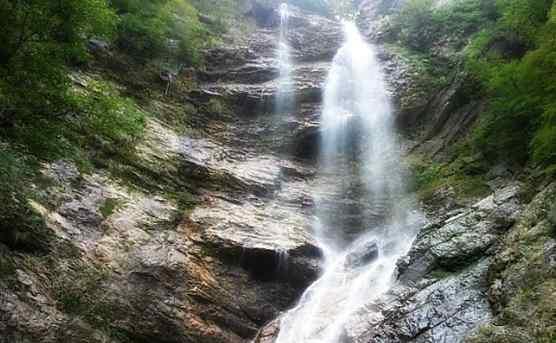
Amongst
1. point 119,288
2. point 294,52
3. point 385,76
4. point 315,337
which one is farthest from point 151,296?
point 294,52

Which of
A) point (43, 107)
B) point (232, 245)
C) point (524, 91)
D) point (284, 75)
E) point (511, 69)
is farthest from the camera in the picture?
point (284, 75)

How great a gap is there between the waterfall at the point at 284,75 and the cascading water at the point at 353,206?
147cm

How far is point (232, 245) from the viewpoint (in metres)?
12.4

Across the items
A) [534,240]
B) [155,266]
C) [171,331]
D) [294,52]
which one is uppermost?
[294,52]

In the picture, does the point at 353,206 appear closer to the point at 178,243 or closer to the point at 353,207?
the point at 353,207

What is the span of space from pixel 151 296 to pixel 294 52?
14832mm

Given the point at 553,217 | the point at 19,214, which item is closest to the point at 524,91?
the point at 553,217

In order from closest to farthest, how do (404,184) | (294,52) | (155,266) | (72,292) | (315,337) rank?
(72,292) < (315,337) < (155,266) < (404,184) < (294,52)

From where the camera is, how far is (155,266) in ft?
36.3

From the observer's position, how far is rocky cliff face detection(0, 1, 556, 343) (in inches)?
333

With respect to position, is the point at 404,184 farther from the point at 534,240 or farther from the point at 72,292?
the point at 72,292

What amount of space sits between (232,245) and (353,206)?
469cm

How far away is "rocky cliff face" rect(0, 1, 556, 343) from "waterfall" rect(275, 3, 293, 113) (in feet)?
1.21

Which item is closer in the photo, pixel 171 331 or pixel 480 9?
pixel 171 331
